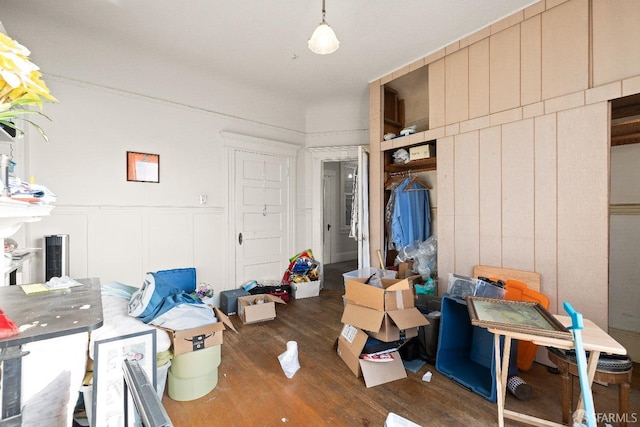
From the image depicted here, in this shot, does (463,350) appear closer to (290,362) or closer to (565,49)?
(290,362)

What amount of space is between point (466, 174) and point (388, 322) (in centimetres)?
171

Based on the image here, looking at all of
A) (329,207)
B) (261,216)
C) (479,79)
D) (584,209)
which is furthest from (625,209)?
(329,207)

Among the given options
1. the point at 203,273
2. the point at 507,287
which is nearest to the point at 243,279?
the point at 203,273

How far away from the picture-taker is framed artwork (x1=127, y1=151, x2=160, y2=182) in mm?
3252

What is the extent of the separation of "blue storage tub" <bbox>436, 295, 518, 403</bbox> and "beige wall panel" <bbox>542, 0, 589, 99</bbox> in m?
1.89

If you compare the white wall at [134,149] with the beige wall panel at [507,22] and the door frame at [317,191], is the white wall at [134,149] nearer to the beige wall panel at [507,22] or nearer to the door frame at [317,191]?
the door frame at [317,191]

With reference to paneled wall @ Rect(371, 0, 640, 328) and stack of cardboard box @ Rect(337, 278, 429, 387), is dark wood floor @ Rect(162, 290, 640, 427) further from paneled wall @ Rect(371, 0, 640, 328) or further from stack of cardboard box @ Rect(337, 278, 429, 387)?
paneled wall @ Rect(371, 0, 640, 328)

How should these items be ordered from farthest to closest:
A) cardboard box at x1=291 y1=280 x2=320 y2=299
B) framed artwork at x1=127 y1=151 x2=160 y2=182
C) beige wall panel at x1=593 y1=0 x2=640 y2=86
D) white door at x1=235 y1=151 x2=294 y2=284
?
cardboard box at x1=291 y1=280 x2=320 y2=299 → white door at x1=235 y1=151 x2=294 y2=284 → framed artwork at x1=127 y1=151 x2=160 y2=182 → beige wall panel at x1=593 y1=0 x2=640 y2=86

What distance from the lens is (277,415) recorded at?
1.82m

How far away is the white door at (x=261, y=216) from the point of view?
4172 millimetres

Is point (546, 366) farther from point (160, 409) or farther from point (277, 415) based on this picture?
point (160, 409)

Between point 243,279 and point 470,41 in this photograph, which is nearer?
point 470,41

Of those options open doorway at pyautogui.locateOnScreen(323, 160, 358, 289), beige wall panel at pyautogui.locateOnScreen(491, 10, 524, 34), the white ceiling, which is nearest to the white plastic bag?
the white ceiling

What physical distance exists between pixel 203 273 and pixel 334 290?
207 centimetres
